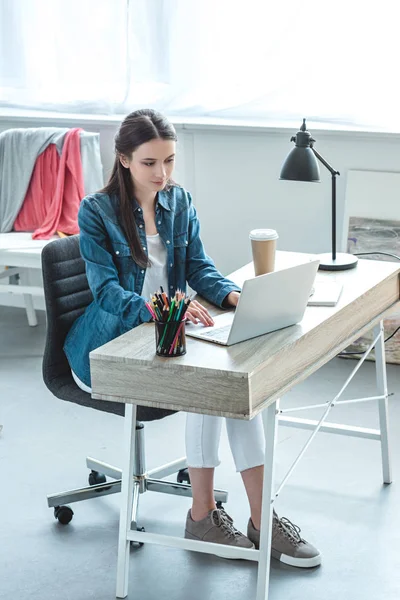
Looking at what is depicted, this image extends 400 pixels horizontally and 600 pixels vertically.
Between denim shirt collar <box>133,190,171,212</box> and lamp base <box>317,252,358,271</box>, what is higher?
denim shirt collar <box>133,190,171,212</box>

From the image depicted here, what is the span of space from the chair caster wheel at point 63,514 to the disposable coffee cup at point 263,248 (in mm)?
826

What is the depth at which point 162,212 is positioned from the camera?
2.41 metres

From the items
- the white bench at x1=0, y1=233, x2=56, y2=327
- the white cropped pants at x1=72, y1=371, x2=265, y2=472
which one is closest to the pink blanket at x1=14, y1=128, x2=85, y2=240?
the white bench at x1=0, y1=233, x2=56, y2=327

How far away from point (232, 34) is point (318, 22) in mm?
360

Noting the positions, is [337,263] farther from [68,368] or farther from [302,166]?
[68,368]

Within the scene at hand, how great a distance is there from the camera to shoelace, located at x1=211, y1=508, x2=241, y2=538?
7.51 feet

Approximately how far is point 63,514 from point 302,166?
A: 1.14 m

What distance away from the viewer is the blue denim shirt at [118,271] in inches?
88.4

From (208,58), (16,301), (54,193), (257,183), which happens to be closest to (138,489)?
(257,183)

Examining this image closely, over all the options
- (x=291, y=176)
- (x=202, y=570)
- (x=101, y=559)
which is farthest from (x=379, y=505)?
(x=291, y=176)

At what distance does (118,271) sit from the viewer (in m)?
2.34

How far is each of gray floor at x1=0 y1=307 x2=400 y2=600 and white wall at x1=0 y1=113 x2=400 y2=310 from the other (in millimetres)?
642

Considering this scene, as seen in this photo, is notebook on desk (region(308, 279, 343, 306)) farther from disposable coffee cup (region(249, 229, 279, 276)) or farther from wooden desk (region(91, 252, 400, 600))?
disposable coffee cup (region(249, 229, 279, 276))

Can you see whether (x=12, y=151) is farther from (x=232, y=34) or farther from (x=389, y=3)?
(x=389, y=3)
